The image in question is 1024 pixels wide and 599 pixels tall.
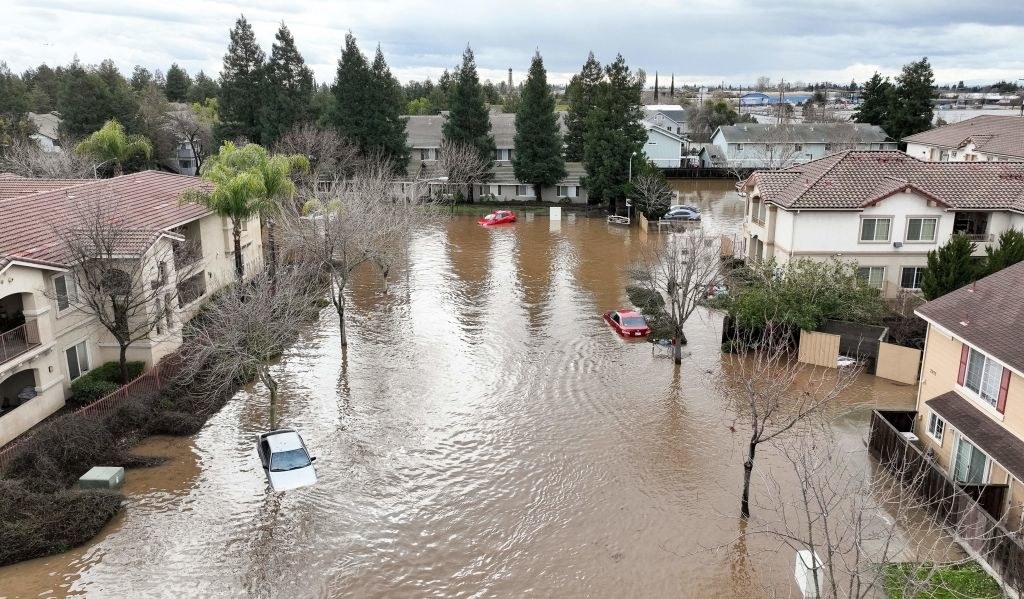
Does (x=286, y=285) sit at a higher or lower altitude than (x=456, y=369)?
higher

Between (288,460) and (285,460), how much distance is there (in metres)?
0.09

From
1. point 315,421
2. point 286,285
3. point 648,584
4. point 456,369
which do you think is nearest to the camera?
point 648,584

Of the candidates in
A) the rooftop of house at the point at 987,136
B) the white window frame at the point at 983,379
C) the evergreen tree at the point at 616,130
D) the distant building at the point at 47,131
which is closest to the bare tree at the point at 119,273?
the white window frame at the point at 983,379

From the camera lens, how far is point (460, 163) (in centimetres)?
6656

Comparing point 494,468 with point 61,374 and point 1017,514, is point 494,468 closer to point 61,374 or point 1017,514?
point 1017,514

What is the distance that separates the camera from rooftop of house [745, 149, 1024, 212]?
36.8 meters

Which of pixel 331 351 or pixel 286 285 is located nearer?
pixel 286 285

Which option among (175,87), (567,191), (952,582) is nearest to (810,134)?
(567,191)

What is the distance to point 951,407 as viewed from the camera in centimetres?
Result: 2170

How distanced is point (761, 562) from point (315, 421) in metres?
15.9

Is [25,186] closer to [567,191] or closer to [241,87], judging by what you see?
[241,87]

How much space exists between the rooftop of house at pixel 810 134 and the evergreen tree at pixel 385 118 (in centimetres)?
4314

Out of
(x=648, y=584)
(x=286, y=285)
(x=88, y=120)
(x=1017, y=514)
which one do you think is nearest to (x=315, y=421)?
(x=286, y=285)

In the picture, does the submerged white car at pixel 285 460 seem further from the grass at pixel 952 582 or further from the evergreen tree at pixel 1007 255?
the evergreen tree at pixel 1007 255
